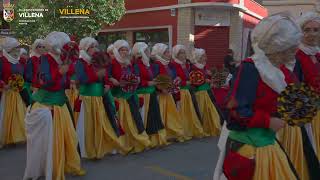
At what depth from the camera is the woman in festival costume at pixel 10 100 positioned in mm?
8789

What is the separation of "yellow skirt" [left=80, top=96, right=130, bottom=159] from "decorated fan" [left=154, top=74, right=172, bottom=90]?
55.5 inches

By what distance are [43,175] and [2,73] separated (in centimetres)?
303

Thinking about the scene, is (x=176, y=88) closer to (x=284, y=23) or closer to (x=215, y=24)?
(x=284, y=23)

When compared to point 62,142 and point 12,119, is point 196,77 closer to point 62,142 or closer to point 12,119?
point 12,119

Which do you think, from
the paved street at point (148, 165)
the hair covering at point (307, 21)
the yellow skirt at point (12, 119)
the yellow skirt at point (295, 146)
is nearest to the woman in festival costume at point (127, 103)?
the paved street at point (148, 165)

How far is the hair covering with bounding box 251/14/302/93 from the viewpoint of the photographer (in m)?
3.47

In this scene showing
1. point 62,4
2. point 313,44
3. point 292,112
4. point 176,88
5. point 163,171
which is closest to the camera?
point 292,112

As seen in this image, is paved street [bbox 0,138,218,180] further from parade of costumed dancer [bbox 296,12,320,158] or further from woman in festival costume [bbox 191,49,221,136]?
parade of costumed dancer [bbox 296,12,320,158]

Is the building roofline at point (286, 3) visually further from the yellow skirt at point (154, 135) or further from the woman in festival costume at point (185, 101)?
the yellow skirt at point (154, 135)

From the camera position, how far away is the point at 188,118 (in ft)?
32.7

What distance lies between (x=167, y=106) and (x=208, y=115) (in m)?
1.26

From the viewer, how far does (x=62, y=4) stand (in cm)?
2028

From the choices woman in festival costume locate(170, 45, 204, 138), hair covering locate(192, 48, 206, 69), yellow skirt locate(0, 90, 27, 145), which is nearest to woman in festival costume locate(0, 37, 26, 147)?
yellow skirt locate(0, 90, 27, 145)

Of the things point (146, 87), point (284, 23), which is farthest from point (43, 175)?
point (284, 23)
